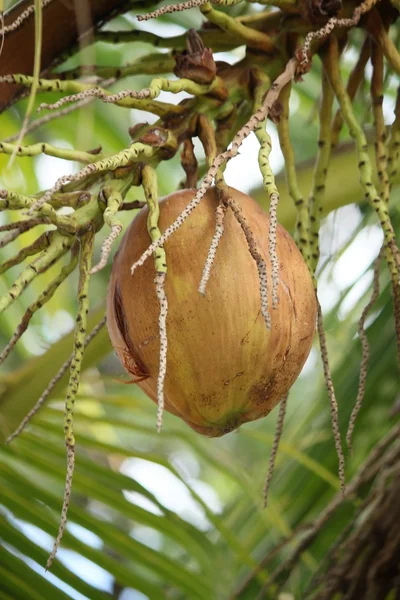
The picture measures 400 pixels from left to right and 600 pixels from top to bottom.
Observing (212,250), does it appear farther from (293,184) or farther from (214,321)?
(293,184)

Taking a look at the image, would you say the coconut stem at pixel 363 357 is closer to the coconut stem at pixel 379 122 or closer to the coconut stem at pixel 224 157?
the coconut stem at pixel 379 122

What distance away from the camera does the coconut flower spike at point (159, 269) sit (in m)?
0.54

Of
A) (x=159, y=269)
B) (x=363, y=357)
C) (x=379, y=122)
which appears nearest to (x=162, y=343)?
(x=159, y=269)

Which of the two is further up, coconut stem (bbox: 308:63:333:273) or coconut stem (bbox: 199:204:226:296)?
coconut stem (bbox: 308:63:333:273)

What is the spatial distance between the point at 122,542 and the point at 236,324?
0.52m

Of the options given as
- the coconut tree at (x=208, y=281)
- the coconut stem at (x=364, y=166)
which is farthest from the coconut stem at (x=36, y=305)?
the coconut stem at (x=364, y=166)

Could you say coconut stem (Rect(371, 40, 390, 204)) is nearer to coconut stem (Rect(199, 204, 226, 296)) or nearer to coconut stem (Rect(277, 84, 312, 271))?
coconut stem (Rect(277, 84, 312, 271))

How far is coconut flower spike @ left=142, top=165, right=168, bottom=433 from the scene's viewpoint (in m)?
0.54

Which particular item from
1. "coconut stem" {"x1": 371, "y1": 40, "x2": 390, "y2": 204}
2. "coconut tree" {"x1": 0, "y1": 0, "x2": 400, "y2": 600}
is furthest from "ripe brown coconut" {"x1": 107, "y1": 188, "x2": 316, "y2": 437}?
"coconut stem" {"x1": 371, "y1": 40, "x2": 390, "y2": 204}

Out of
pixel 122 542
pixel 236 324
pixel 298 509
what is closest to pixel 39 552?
pixel 122 542

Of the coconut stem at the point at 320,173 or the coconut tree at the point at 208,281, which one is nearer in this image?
the coconut tree at the point at 208,281

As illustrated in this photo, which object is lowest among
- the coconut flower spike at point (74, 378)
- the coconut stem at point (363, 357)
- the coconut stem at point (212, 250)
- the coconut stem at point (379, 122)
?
the coconut flower spike at point (74, 378)

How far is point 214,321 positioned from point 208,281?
0.10 ft

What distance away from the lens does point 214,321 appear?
62 cm
